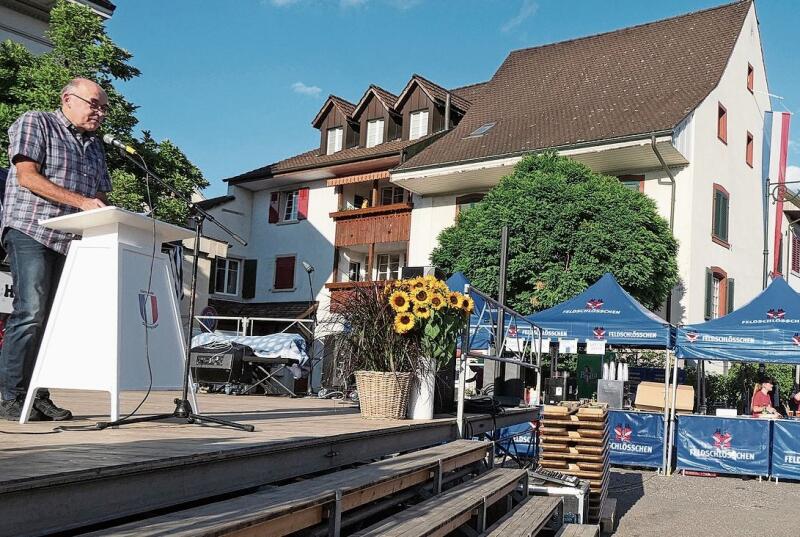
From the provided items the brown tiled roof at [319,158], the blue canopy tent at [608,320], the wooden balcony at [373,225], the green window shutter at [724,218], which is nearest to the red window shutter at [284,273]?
the wooden balcony at [373,225]

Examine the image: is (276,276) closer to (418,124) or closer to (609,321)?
(418,124)

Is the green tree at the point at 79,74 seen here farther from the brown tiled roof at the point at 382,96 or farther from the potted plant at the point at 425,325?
the potted plant at the point at 425,325

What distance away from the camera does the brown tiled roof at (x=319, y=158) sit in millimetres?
29134

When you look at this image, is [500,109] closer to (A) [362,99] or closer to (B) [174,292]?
(A) [362,99]

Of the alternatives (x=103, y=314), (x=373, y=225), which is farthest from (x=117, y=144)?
(x=373, y=225)

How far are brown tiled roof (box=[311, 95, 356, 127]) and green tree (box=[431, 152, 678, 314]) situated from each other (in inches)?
435

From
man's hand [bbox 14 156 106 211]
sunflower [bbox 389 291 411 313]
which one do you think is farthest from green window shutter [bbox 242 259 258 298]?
man's hand [bbox 14 156 106 211]

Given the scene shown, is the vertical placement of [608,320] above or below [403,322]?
above

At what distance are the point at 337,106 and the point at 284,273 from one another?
22.1ft

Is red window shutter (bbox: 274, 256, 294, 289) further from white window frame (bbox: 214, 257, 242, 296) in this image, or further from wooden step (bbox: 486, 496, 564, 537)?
wooden step (bbox: 486, 496, 564, 537)

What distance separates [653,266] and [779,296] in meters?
7.54

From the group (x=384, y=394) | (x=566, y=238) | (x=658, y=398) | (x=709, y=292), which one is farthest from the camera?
(x=709, y=292)

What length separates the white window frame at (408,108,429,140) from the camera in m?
29.9

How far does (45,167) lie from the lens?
166 inches
